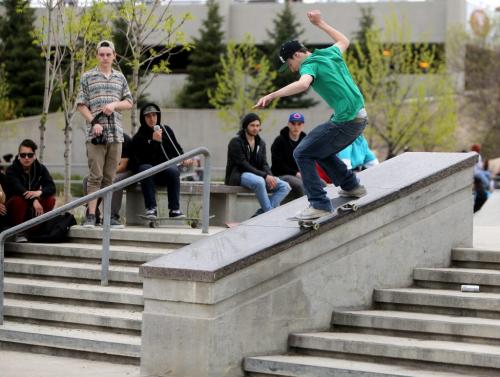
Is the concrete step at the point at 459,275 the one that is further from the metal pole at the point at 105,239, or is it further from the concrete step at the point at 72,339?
the metal pole at the point at 105,239

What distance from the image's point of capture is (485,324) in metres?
8.73

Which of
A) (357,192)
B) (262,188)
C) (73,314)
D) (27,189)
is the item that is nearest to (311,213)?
(357,192)

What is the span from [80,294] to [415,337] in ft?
11.2

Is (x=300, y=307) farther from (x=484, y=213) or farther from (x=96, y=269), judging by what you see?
(x=484, y=213)

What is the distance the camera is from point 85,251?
1159 cm

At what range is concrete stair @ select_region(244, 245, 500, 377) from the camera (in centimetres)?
837

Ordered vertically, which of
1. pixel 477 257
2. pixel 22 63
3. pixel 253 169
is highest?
pixel 22 63

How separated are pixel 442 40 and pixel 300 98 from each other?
26.8 feet

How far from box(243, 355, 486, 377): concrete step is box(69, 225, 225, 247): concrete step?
2.80m

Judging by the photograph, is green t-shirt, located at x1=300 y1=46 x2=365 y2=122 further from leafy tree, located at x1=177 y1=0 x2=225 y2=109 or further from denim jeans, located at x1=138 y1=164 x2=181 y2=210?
leafy tree, located at x1=177 y1=0 x2=225 y2=109

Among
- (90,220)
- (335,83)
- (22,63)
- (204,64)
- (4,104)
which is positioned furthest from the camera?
(204,64)

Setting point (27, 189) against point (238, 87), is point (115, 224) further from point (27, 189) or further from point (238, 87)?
point (238, 87)

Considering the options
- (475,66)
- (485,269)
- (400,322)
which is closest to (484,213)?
(485,269)

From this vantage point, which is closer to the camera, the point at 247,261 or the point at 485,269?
the point at 247,261
